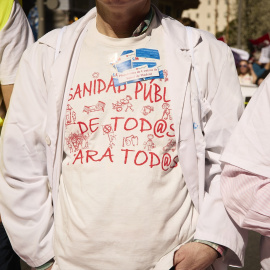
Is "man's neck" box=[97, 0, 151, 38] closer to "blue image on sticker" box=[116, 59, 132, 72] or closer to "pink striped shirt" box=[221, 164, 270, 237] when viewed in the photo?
"blue image on sticker" box=[116, 59, 132, 72]

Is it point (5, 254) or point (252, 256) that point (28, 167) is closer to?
point (5, 254)

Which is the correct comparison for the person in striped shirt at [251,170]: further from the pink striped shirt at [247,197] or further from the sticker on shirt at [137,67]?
the sticker on shirt at [137,67]

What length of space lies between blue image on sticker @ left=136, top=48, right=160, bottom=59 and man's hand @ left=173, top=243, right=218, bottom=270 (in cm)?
72

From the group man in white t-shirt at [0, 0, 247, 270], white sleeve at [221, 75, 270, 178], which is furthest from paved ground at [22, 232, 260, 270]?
white sleeve at [221, 75, 270, 178]

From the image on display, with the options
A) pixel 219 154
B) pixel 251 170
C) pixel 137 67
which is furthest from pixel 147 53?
pixel 251 170

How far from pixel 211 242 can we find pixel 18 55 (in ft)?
4.04

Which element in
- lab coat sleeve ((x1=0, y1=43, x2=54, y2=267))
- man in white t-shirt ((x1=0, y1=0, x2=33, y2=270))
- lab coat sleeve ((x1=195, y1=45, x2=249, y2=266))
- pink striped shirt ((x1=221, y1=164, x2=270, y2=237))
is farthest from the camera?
man in white t-shirt ((x1=0, y1=0, x2=33, y2=270))

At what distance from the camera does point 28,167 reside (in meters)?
2.14

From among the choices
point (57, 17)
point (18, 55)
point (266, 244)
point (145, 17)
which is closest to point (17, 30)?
point (18, 55)

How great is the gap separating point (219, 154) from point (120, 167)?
408 millimetres

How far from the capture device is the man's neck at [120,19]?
6.57ft

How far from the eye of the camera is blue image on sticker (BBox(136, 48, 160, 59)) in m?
2.03

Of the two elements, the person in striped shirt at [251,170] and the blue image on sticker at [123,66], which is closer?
the person in striped shirt at [251,170]

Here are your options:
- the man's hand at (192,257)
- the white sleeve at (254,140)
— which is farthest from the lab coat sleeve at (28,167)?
the white sleeve at (254,140)
